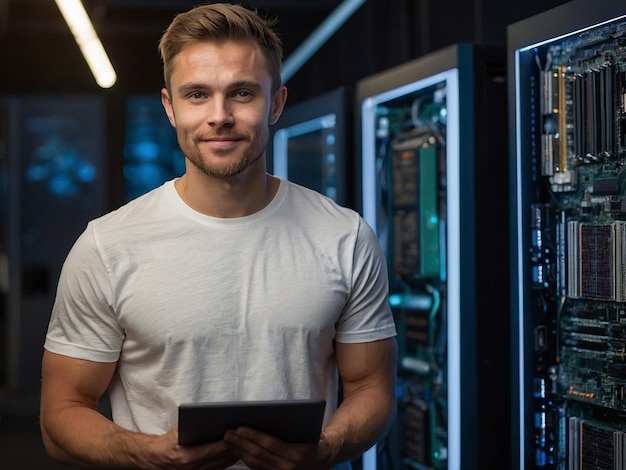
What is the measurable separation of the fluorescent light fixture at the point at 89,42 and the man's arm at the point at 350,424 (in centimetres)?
305

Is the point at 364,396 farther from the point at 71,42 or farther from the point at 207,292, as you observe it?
the point at 71,42

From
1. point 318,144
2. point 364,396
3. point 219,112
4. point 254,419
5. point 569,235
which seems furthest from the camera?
point 318,144

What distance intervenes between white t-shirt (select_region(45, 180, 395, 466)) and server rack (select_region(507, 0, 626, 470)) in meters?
0.74

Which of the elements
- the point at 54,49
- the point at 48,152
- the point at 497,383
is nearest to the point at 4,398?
the point at 48,152

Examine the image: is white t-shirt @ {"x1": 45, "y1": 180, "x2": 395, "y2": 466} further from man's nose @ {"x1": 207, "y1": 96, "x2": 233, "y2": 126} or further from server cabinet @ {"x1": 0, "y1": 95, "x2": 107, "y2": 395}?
server cabinet @ {"x1": 0, "y1": 95, "x2": 107, "y2": 395}

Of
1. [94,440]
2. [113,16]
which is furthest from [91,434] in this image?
[113,16]

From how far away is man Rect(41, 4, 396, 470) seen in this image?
66.6 inches

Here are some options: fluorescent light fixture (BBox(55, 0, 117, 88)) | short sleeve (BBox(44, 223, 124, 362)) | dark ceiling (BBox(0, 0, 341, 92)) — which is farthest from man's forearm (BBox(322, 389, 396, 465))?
dark ceiling (BBox(0, 0, 341, 92))

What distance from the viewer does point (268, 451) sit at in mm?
1570

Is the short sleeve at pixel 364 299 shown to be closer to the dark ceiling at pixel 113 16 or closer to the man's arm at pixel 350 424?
the man's arm at pixel 350 424

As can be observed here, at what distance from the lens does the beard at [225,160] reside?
169 cm

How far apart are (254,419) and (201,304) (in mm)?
270

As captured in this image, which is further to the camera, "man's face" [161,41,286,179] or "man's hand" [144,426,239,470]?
"man's face" [161,41,286,179]

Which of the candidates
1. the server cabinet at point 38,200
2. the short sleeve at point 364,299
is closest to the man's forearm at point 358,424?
the short sleeve at point 364,299
